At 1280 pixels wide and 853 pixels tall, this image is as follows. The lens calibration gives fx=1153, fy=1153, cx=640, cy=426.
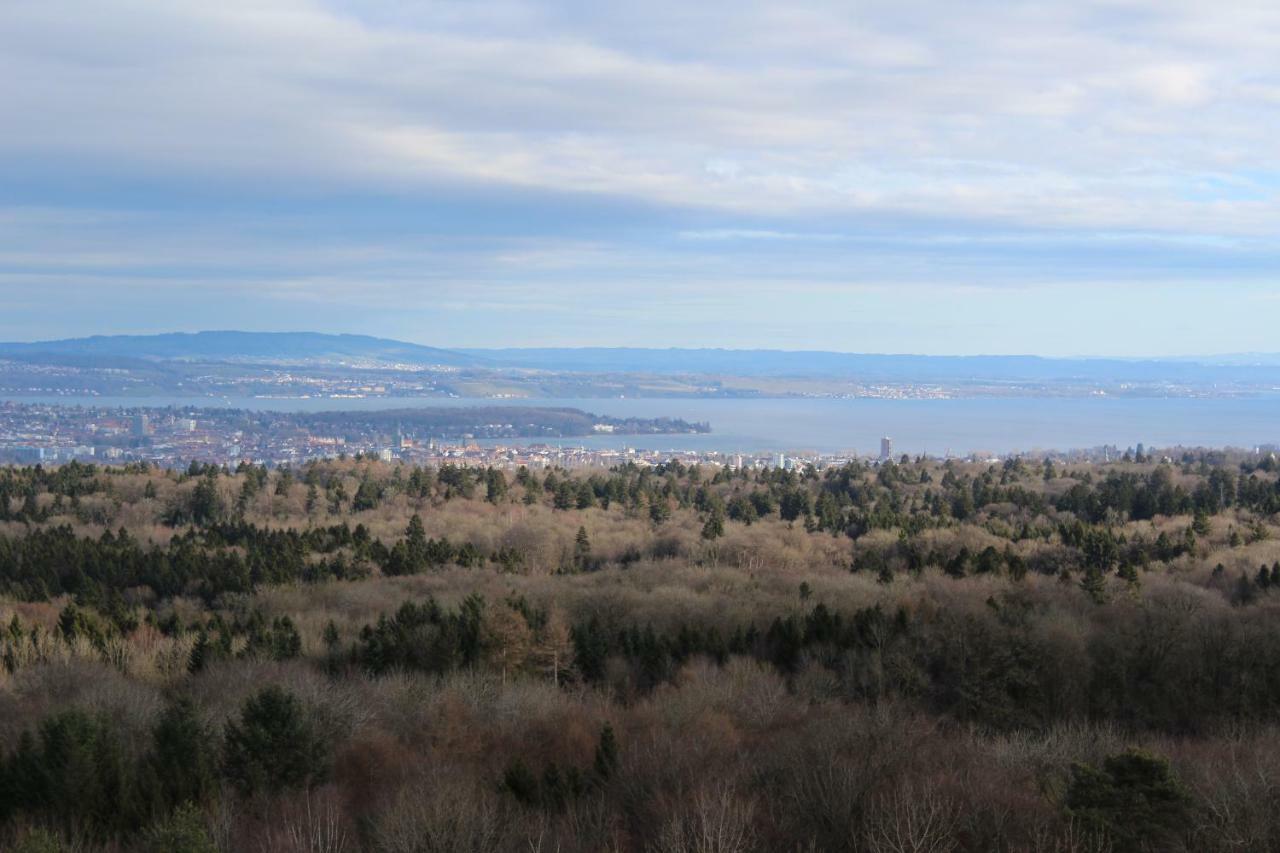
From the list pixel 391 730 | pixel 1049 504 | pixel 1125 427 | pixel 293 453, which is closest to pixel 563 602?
pixel 391 730

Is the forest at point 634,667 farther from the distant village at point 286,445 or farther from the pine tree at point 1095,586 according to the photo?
the distant village at point 286,445

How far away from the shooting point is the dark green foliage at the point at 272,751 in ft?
66.9

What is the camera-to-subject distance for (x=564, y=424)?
176125 mm

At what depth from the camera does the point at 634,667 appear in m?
37.0

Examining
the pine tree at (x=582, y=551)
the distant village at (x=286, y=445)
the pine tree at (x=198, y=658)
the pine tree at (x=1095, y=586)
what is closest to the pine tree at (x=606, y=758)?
the pine tree at (x=198, y=658)

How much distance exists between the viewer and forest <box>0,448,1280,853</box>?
16.0m

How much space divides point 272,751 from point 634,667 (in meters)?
17.6

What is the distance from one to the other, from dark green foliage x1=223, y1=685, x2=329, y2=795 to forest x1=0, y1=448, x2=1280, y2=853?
68 millimetres

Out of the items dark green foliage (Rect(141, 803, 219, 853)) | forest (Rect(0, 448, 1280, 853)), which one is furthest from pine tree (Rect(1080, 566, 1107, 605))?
→ dark green foliage (Rect(141, 803, 219, 853))

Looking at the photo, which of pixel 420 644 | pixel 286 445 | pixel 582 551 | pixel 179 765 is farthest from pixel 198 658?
pixel 286 445

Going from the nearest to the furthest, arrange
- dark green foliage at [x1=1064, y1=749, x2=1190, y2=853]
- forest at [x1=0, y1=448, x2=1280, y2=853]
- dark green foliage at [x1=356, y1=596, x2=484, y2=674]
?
dark green foliage at [x1=1064, y1=749, x2=1190, y2=853] < forest at [x1=0, y1=448, x2=1280, y2=853] < dark green foliage at [x1=356, y1=596, x2=484, y2=674]

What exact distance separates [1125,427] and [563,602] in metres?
173

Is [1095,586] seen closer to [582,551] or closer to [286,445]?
[582,551]

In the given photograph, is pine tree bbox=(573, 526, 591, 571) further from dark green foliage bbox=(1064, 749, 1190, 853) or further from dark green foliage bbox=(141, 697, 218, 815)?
dark green foliage bbox=(1064, 749, 1190, 853)
